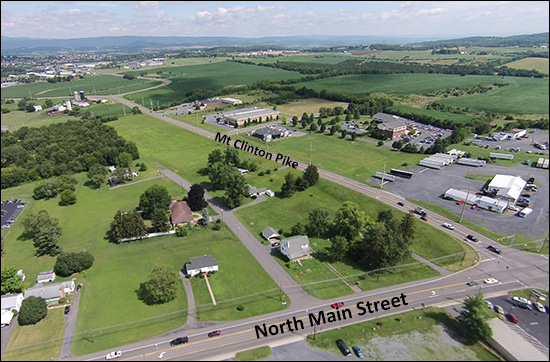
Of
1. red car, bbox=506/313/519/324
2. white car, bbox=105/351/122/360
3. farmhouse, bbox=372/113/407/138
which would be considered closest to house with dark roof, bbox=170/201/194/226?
white car, bbox=105/351/122/360

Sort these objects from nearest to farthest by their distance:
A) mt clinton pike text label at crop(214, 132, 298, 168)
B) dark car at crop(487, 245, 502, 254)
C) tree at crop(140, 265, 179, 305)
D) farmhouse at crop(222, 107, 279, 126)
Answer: tree at crop(140, 265, 179, 305) → dark car at crop(487, 245, 502, 254) → mt clinton pike text label at crop(214, 132, 298, 168) → farmhouse at crop(222, 107, 279, 126)

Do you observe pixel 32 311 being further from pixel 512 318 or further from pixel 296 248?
pixel 512 318

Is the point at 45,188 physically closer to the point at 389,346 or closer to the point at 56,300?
the point at 56,300

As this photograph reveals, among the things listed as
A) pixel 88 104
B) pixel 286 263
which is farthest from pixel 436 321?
pixel 88 104

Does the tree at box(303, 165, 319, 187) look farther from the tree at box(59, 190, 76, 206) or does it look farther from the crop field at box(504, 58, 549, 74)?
the tree at box(59, 190, 76, 206)

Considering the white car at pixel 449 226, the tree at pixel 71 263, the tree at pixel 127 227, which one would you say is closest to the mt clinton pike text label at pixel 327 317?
the white car at pixel 449 226

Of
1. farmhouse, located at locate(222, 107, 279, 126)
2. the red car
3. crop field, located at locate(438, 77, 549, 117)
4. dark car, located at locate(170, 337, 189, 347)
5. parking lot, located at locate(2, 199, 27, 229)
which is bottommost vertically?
dark car, located at locate(170, 337, 189, 347)
